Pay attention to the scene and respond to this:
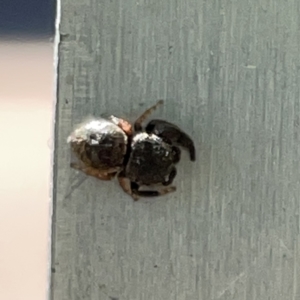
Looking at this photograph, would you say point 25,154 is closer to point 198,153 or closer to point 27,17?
point 27,17

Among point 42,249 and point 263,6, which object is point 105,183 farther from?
point 42,249

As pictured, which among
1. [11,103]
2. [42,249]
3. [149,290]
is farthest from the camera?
[11,103]

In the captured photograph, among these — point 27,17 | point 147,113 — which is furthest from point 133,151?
point 27,17

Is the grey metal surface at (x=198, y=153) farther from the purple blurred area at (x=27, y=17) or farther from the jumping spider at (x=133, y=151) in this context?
the purple blurred area at (x=27, y=17)

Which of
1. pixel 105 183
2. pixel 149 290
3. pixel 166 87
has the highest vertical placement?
pixel 166 87

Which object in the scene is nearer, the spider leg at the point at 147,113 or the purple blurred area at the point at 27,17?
the spider leg at the point at 147,113

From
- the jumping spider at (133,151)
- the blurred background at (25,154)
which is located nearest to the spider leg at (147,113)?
the jumping spider at (133,151)

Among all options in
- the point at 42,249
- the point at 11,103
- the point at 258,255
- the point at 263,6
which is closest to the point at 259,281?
the point at 258,255

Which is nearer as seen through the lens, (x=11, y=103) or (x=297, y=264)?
(x=297, y=264)
